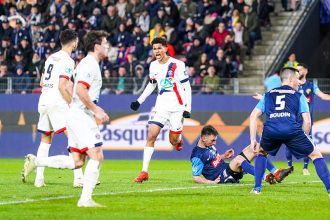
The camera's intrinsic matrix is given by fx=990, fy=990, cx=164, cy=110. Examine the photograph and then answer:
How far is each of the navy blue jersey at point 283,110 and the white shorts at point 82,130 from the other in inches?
104

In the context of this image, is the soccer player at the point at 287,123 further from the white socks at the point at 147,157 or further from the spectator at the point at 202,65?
the spectator at the point at 202,65

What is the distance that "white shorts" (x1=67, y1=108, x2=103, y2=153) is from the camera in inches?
515

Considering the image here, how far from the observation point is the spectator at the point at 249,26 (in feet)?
99.6

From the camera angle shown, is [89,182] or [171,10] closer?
[89,182]

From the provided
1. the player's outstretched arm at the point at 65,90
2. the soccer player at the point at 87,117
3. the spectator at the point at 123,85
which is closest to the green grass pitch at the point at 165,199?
the soccer player at the point at 87,117

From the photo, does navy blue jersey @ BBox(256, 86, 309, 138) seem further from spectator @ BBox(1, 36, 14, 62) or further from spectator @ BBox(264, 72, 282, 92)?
spectator @ BBox(1, 36, 14, 62)

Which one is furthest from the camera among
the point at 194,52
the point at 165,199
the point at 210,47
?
the point at 194,52

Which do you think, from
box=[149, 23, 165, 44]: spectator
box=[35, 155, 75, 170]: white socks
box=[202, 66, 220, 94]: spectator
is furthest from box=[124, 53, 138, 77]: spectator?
box=[35, 155, 75, 170]: white socks

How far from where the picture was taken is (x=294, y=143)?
14.3 m

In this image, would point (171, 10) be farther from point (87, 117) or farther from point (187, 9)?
point (87, 117)

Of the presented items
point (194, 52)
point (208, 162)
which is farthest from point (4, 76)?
point (208, 162)

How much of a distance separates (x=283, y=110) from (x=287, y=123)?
0.20m

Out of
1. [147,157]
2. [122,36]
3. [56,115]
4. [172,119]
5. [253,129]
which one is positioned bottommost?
[147,157]

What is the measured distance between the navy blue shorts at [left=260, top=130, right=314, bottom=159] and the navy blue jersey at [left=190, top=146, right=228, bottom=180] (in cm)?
262
